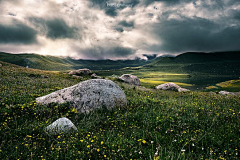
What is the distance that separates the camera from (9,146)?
Answer: 4852 mm

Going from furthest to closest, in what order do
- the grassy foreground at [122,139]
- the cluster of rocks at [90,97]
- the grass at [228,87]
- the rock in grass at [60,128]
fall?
1. the grass at [228,87]
2. the cluster of rocks at [90,97]
3. the rock in grass at [60,128]
4. the grassy foreground at [122,139]

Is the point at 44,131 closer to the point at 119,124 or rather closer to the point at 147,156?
the point at 119,124

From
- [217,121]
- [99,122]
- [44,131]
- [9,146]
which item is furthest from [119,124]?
[217,121]

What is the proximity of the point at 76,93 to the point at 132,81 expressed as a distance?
42442mm

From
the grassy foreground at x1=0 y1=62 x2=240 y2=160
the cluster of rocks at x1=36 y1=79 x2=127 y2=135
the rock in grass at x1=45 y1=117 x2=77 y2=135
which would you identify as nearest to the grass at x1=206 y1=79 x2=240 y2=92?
the grassy foreground at x1=0 y1=62 x2=240 y2=160

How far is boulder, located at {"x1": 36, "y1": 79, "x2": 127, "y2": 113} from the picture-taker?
944 cm

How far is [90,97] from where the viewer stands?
9.83 metres

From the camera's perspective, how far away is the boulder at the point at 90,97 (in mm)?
9438

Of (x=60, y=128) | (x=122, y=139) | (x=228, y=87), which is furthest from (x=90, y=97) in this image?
(x=228, y=87)

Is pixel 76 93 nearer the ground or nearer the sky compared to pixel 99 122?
nearer the sky

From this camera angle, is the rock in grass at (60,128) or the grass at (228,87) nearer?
the rock in grass at (60,128)

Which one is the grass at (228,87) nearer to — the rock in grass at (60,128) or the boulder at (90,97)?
the boulder at (90,97)

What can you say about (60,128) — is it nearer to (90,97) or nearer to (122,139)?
(122,139)

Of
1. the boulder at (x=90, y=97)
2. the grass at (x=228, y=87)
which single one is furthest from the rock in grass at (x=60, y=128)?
the grass at (x=228, y=87)
